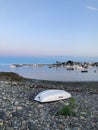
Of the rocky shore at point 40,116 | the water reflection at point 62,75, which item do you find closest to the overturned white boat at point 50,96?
the rocky shore at point 40,116

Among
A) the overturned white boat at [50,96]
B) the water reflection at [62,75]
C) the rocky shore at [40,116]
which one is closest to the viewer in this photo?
the rocky shore at [40,116]

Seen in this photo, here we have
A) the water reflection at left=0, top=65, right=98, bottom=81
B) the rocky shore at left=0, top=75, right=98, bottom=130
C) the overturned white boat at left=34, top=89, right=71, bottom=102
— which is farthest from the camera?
the water reflection at left=0, top=65, right=98, bottom=81

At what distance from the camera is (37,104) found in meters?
14.8

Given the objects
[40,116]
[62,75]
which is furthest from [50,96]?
[62,75]

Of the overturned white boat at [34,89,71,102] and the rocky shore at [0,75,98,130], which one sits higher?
the overturned white boat at [34,89,71,102]

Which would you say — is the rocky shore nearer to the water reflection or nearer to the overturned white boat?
the overturned white boat

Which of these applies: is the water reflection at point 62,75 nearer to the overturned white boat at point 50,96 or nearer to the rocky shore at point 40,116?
the overturned white boat at point 50,96

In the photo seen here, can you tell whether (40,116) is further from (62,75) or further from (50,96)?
(62,75)

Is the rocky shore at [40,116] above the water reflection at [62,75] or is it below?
below

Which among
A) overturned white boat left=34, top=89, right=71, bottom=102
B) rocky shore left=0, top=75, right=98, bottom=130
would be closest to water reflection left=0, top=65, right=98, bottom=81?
overturned white boat left=34, top=89, right=71, bottom=102

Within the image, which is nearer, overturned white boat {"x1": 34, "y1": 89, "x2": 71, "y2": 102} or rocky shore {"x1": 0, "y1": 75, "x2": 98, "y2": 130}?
rocky shore {"x1": 0, "y1": 75, "x2": 98, "y2": 130}

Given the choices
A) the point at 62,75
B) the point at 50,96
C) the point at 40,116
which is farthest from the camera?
the point at 62,75

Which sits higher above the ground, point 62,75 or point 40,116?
point 62,75

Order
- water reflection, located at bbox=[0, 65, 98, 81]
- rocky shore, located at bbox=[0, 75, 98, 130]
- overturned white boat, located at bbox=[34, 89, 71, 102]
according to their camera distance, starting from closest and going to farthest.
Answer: rocky shore, located at bbox=[0, 75, 98, 130] → overturned white boat, located at bbox=[34, 89, 71, 102] → water reflection, located at bbox=[0, 65, 98, 81]
